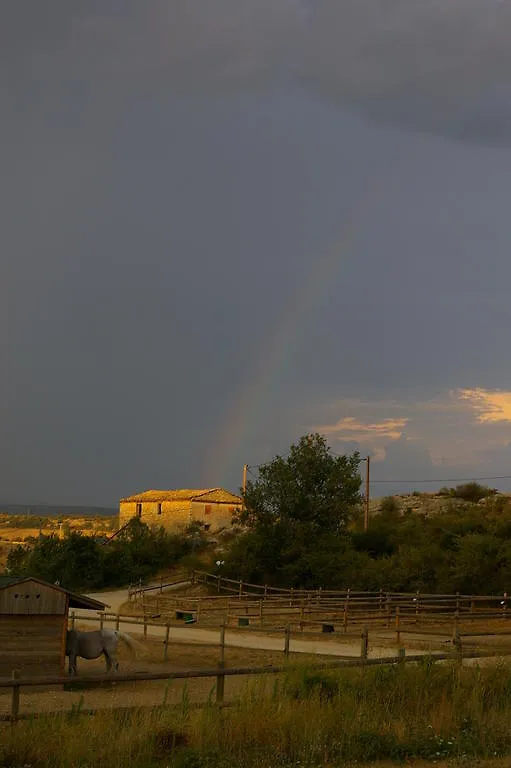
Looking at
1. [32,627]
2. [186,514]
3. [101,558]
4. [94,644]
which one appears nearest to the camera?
[32,627]

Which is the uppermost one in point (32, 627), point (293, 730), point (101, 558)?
point (293, 730)

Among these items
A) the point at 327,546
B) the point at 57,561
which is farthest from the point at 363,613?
the point at 57,561

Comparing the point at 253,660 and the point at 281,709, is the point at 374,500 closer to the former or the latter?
the point at 253,660

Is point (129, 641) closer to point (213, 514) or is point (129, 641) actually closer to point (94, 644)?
point (94, 644)

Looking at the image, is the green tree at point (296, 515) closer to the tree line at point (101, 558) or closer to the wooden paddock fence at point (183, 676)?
the tree line at point (101, 558)

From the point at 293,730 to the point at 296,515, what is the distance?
39.2m

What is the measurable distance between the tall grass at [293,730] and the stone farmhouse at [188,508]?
60266 mm

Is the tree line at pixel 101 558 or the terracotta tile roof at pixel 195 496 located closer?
the tree line at pixel 101 558

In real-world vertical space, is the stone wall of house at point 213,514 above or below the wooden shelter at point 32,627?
Answer: above

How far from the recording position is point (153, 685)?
68.4 ft

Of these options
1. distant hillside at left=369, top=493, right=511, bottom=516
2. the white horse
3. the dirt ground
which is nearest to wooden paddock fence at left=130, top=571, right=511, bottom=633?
the dirt ground

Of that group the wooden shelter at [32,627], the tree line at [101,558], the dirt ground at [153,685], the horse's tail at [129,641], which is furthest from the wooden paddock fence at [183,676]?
the tree line at [101,558]

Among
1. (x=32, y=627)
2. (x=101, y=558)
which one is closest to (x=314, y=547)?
(x=101, y=558)

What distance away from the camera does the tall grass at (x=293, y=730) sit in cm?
960
